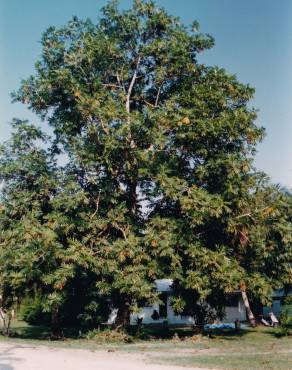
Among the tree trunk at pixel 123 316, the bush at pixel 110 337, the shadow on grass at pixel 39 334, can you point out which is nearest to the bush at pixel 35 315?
the shadow on grass at pixel 39 334

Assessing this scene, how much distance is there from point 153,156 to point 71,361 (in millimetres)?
11899

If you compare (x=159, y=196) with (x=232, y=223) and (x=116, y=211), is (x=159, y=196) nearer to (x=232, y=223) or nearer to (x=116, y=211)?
(x=116, y=211)

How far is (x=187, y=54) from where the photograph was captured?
25.3 m

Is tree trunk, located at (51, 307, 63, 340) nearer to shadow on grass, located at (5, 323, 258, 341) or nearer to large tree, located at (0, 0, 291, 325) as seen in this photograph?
shadow on grass, located at (5, 323, 258, 341)

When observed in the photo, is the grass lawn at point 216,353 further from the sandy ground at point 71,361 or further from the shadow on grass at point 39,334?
the shadow on grass at point 39,334

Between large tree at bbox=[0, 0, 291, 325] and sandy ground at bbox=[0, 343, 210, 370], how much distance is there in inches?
223

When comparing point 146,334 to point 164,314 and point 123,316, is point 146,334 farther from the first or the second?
point 164,314

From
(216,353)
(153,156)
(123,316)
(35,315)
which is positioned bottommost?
(216,353)

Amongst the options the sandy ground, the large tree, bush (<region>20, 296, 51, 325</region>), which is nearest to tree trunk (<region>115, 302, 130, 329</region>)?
the large tree

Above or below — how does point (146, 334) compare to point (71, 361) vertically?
above

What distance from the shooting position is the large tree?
21469 mm

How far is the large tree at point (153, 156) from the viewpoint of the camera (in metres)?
21.5

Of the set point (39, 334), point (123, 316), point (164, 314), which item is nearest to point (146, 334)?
point (123, 316)

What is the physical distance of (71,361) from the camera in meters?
13.0
